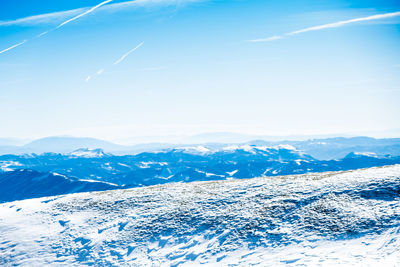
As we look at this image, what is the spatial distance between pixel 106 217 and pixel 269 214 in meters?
15.6

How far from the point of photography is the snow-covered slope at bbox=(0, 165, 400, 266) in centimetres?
1981

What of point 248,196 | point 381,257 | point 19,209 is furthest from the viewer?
point 19,209

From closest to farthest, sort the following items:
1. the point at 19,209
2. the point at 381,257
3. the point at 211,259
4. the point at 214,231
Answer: the point at 381,257 < the point at 211,259 < the point at 214,231 < the point at 19,209

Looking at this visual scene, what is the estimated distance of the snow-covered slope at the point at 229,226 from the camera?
19.8 metres

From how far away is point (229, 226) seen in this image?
24.3 m

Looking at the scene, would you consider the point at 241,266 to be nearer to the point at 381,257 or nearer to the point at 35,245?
the point at 381,257

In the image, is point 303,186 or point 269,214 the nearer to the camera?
point 269,214

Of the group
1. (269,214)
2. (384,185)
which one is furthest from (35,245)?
(384,185)

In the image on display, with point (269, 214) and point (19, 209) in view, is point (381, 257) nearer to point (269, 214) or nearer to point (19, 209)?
point (269, 214)

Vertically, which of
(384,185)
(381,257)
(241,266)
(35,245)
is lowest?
(35,245)

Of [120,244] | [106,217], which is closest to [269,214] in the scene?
[120,244]

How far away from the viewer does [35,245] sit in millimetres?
26141

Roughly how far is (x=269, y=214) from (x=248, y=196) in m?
4.61

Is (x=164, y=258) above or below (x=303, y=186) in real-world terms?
below
